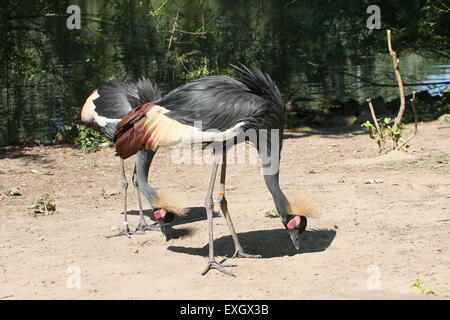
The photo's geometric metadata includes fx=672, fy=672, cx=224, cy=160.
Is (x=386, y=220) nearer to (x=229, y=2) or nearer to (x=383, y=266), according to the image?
(x=383, y=266)

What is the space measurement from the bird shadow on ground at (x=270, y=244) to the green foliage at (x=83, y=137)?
593 cm

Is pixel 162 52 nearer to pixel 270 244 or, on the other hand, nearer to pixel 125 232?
pixel 125 232

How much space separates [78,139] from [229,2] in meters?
5.51

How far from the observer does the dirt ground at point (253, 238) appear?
509cm

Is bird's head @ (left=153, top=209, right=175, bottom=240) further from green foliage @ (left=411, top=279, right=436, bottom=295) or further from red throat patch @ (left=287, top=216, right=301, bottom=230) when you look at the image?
green foliage @ (left=411, top=279, right=436, bottom=295)

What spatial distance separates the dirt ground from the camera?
200 inches

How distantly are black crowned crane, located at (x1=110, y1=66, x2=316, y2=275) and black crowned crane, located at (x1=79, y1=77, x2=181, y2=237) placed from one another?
105 cm

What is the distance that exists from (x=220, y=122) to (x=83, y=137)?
24.7 ft

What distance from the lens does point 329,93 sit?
56.9 ft

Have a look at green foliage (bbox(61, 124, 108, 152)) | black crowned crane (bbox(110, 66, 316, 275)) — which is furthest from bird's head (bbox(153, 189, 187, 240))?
green foliage (bbox(61, 124, 108, 152))

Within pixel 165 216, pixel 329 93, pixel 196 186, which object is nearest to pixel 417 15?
pixel 329 93

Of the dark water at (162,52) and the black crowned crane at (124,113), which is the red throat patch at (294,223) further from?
the dark water at (162,52)
